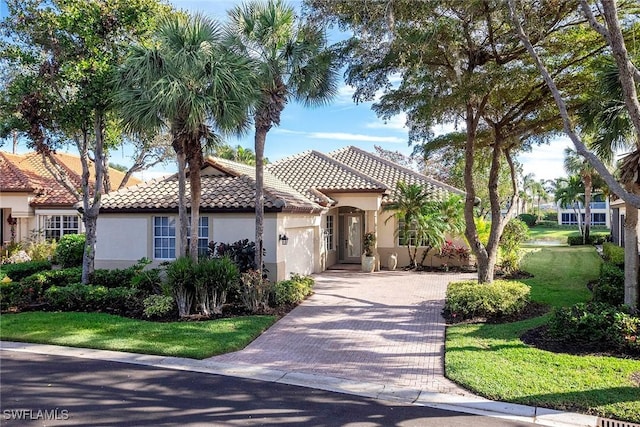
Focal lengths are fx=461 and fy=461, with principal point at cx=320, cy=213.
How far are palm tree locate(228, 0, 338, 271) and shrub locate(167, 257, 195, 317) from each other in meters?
2.31

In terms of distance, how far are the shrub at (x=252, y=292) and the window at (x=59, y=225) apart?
16.2 m

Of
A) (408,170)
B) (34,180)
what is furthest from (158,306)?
(408,170)

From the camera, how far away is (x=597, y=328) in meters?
9.41

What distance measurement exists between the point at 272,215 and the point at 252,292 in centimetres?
360

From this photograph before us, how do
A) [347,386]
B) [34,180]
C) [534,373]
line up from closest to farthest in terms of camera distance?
[347,386] → [534,373] → [34,180]

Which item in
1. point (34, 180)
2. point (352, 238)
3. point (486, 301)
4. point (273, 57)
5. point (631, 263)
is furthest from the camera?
point (352, 238)

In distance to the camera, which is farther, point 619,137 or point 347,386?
point 619,137

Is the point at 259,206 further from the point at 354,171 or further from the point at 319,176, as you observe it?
the point at 354,171

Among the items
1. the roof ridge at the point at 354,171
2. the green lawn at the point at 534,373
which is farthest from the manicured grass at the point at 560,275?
the roof ridge at the point at 354,171

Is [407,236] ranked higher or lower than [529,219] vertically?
lower

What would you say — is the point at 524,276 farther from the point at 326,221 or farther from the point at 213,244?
the point at 213,244

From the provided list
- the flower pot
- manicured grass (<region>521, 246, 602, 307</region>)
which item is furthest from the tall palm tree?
the flower pot

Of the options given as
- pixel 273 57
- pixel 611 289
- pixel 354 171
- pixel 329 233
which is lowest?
pixel 611 289

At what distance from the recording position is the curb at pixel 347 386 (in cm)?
660
